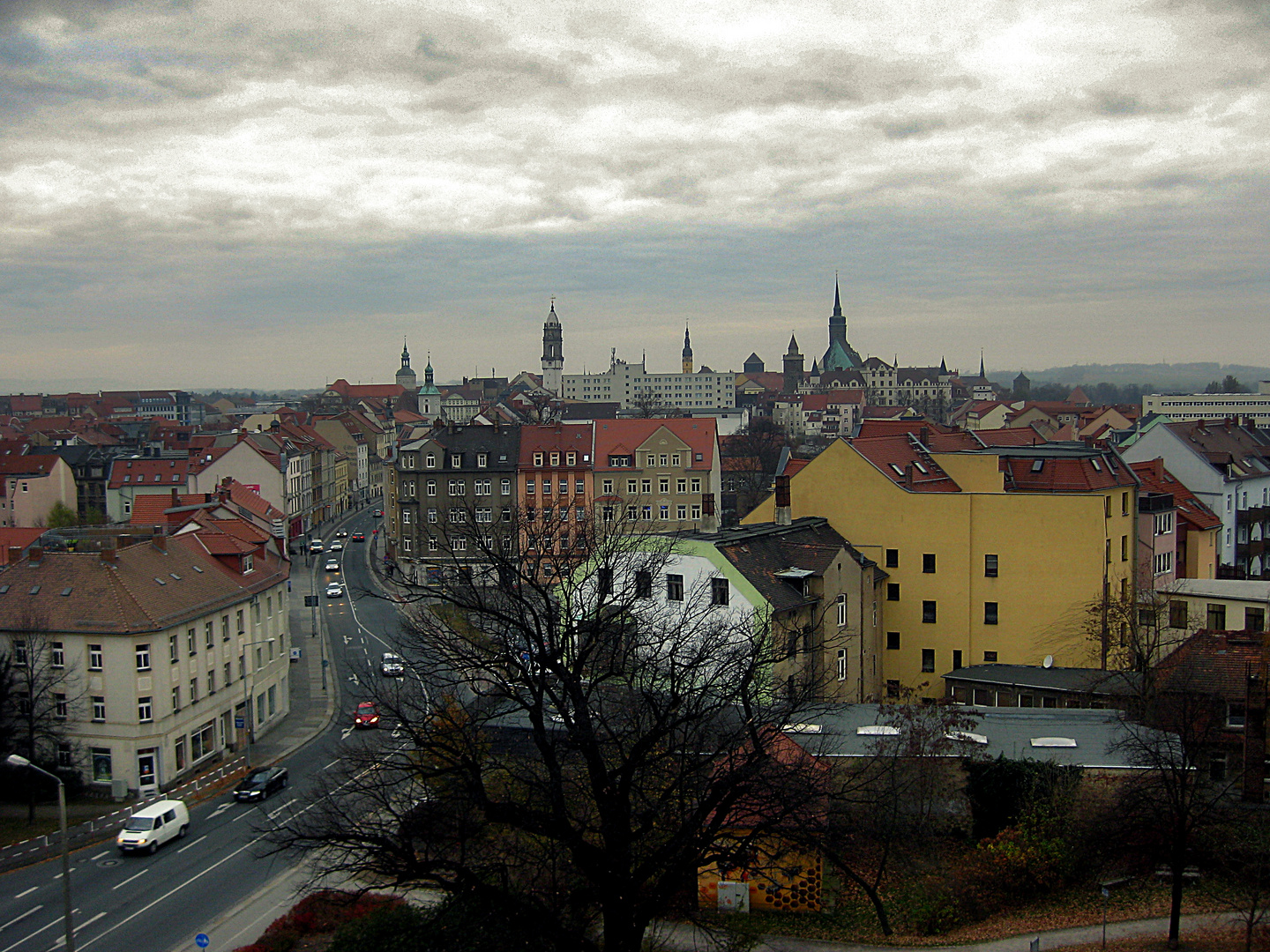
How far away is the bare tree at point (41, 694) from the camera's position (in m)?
36.9

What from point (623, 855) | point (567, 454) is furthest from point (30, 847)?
point (567, 454)

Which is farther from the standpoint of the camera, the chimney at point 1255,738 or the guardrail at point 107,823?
the guardrail at point 107,823

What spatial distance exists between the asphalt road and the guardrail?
734 mm

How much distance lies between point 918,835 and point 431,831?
13217 mm

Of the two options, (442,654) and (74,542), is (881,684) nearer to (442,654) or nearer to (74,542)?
(442,654)

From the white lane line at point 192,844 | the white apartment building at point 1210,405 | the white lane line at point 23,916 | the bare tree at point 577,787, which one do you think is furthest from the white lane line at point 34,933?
the white apartment building at point 1210,405

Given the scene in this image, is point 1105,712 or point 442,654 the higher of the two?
point 442,654

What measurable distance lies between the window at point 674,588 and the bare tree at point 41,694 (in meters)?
20.6

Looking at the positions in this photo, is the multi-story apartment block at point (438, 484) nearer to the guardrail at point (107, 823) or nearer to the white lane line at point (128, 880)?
the guardrail at point (107, 823)

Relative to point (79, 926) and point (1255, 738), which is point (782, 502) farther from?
point (79, 926)

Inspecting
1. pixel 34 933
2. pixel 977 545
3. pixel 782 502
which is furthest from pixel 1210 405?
pixel 34 933

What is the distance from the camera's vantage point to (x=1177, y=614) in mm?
45375

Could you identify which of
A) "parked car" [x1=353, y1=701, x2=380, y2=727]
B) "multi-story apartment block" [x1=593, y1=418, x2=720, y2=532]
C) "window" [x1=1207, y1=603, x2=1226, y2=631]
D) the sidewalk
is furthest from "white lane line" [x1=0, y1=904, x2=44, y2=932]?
"multi-story apartment block" [x1=593, y1=418, x2=720, y2=532]

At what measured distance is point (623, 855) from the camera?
1845 cm
